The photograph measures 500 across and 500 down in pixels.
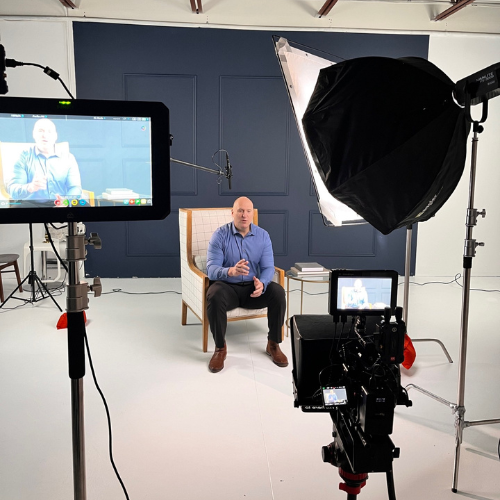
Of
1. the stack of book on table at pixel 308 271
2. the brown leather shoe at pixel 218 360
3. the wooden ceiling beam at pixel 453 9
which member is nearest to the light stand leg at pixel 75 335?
the brown leather shoe at pixel 218 360

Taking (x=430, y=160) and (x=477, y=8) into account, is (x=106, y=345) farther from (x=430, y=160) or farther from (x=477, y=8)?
(x=477, y=8)

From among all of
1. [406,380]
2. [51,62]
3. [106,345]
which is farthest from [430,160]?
[51,62]

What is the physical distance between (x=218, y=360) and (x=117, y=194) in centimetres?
193

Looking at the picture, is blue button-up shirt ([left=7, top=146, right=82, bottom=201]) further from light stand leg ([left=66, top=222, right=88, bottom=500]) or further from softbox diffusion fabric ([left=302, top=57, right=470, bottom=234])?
softbox diffusion fabric ([left=302, top=57, right=470, bottom=234])

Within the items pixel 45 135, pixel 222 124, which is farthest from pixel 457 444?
pixel 222 124

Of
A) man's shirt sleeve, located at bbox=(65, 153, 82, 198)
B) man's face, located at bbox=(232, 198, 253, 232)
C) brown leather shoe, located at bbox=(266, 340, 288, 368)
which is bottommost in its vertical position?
brown leather shoe, located at bbox=(266, 340, 288, 368)

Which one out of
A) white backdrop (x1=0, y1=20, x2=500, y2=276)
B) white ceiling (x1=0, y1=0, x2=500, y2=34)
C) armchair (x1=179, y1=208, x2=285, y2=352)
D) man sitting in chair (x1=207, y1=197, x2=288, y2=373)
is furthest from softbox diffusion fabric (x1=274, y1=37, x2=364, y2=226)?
white backdrop (x1=0, y1=20, x2=500, y2=276)

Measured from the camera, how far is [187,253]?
3309 millimetres

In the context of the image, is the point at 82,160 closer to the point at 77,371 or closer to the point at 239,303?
the point at 77,371

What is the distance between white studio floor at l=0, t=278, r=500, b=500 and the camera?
66.9 inches

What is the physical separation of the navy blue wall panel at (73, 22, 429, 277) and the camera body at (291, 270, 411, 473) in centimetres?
430

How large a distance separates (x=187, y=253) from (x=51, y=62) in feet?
10.2

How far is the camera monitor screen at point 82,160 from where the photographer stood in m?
0.90

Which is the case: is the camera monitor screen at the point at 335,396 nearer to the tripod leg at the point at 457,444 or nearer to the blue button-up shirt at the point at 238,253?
the tripod leg at the point at 457,444
